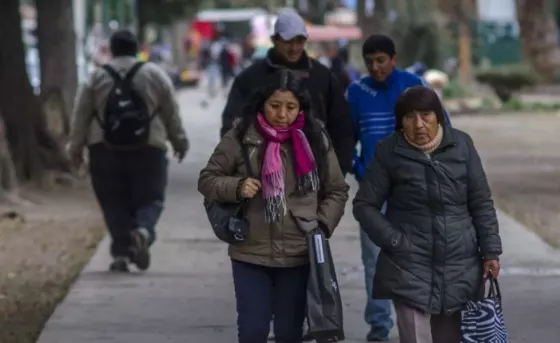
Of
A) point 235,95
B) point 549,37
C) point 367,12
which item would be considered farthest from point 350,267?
point 367,12

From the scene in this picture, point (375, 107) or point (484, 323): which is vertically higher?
point (375, 107)

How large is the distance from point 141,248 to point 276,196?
13.4ft

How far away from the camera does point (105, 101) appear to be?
31.5 ft

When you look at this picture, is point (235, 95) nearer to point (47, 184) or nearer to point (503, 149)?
point (47, 184)

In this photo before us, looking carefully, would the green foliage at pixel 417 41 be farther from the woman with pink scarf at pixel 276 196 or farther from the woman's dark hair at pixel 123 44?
the woman with pink scarf at pixel 276 196

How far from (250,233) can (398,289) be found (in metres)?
0.68

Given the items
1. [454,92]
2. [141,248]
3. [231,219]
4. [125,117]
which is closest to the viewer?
[231,219]

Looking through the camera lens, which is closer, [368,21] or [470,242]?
[470,242]

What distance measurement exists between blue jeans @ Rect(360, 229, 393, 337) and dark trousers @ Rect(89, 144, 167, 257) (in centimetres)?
244

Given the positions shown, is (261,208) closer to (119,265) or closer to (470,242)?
(470,242)

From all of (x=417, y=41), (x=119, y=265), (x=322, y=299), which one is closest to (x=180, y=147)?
(x=119, y=265)

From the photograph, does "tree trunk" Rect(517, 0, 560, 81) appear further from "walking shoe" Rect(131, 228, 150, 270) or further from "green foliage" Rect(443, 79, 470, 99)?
"walking shoe" Rect(131, 228, 150, 270)

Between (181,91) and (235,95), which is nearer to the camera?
(235,95)

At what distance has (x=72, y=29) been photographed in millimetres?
22094
